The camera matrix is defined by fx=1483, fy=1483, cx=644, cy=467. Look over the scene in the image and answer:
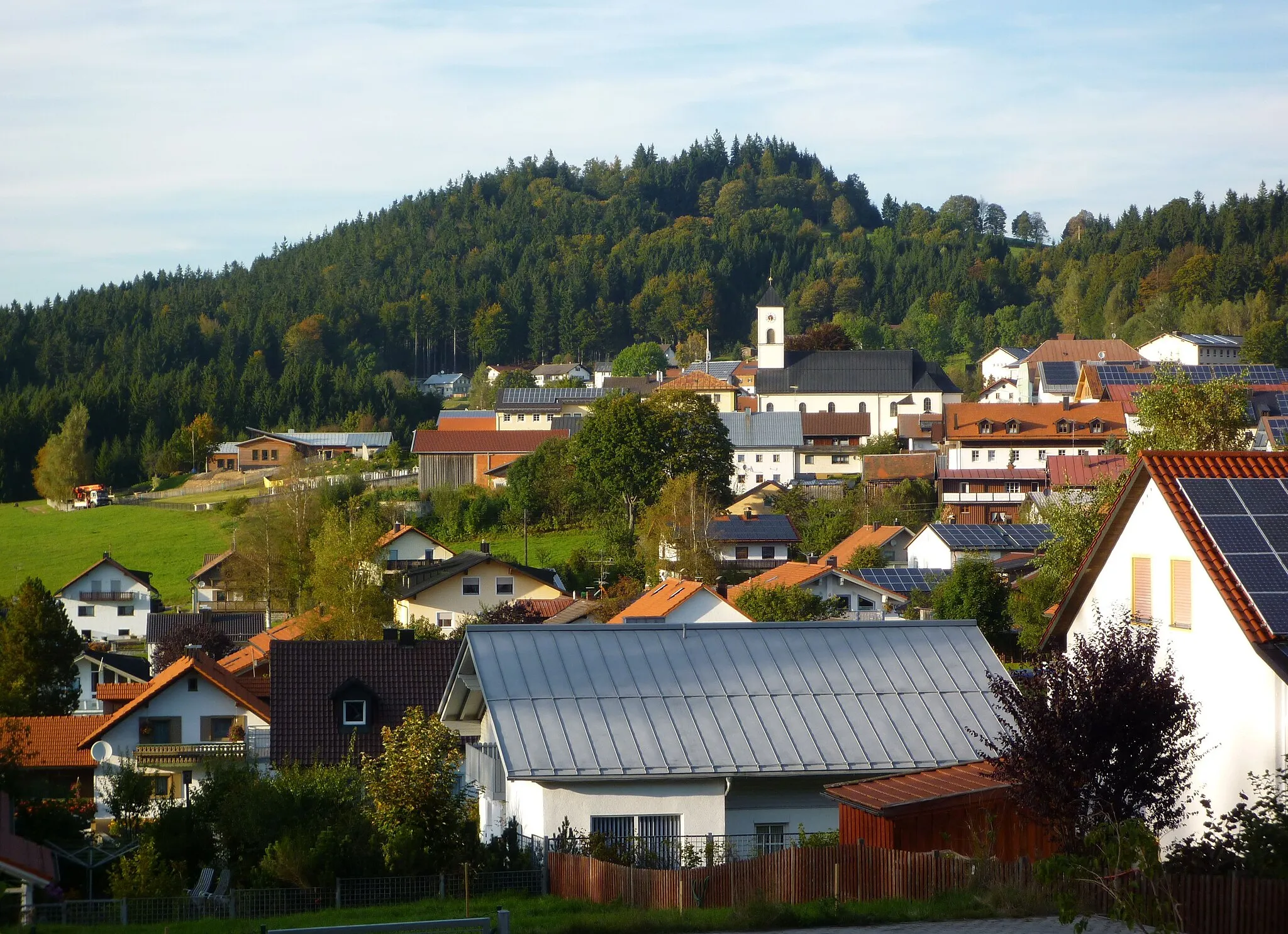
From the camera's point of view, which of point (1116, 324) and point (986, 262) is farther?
point (986, 262)

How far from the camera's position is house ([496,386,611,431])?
101625mm

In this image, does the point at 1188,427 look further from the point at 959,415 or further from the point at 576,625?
the point at 959,415

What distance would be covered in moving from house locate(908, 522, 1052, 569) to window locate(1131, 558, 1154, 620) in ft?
117

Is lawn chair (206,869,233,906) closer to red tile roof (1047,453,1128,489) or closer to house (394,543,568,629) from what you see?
red tile roof (1047,453,1128,489)

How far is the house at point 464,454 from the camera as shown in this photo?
266 feet

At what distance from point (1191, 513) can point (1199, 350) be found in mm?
96593

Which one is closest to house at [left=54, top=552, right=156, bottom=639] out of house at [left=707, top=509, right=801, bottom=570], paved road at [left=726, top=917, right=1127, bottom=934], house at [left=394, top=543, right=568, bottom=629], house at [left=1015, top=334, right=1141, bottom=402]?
house at [left=394, top=543, right=568, bottom=629]

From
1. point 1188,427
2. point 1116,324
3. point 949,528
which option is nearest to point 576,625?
point 1188,427

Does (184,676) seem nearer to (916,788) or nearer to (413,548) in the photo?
(916,788)

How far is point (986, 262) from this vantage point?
183 m

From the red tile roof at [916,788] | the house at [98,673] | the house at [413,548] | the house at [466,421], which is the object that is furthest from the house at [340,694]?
the house at [466,421]

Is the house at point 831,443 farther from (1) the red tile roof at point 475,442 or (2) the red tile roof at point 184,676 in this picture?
(2) the red tile roof at point 184,676

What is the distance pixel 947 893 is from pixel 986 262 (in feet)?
582

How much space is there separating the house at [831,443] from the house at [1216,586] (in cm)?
6833
